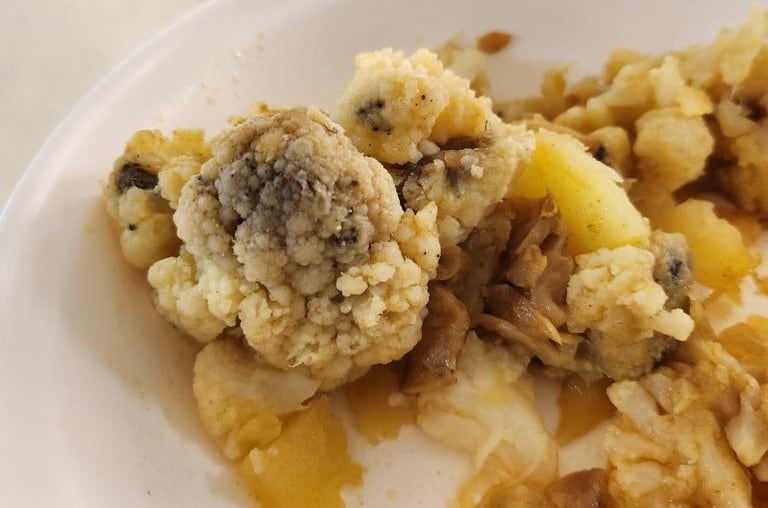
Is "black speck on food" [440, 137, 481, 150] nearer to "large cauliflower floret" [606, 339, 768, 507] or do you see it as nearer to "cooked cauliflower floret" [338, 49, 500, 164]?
"cooked cauliflower floret" [338, 49, 500, 164]

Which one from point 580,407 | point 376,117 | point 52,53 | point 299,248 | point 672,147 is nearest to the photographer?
point 299,248

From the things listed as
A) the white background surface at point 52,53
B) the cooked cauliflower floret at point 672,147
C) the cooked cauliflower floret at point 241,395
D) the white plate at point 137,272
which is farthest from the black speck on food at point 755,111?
the white background surface at point 52,53

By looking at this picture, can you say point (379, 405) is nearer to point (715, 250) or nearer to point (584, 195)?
point (584, 195)

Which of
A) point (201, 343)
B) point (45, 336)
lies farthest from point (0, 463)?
point (201, 343)

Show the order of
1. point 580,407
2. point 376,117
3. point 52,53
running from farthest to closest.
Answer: point 52,53 → point 580,407 → point 376,117

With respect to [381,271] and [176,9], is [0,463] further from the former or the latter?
[176,9]

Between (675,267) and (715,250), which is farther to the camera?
(715,250)

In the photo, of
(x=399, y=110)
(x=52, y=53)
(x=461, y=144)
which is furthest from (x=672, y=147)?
(x=52, y=53)
